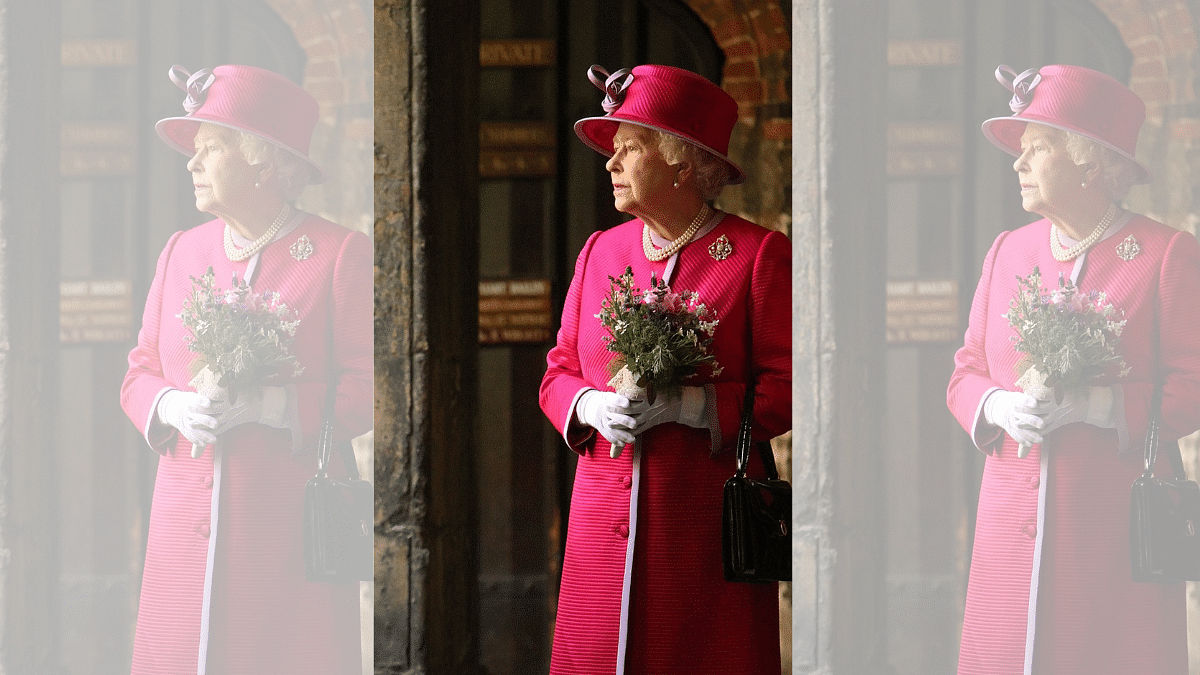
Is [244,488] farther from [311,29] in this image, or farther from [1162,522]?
[1162,522]

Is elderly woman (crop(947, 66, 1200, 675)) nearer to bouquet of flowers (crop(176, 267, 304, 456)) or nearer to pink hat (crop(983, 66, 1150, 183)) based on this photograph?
pink hat (crop(983, 66, 1150, 183))

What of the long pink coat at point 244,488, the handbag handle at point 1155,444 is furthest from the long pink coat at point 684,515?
the handbag handle at point 1155,444

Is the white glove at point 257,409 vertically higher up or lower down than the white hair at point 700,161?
lower down

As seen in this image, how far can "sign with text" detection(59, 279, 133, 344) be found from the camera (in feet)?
11.1

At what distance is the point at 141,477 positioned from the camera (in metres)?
3.37

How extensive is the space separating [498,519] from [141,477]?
7.36ft

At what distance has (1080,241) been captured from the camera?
2.85m

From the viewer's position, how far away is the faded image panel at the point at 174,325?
3.34 metres

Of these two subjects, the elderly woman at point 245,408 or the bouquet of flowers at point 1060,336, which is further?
the elderly woman at point 245,408

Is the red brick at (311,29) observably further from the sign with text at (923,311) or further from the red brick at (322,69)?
the sign with text at (923,311)

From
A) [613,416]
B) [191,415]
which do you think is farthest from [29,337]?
[613,416]

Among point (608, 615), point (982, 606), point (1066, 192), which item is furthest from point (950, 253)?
point (608, 615)

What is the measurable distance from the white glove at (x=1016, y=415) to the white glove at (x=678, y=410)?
0.67 m

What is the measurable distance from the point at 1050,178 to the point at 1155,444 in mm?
648
